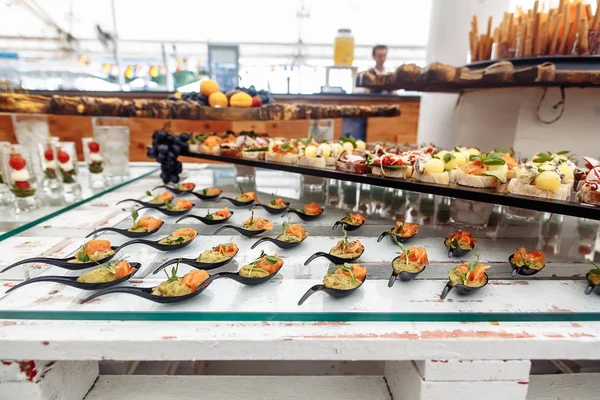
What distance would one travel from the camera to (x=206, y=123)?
2943 mm

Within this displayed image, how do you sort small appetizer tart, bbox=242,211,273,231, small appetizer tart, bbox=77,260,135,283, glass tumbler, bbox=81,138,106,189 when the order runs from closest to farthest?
small appetizer tart, bbox=77,260,135,283 → small appetizer tart, bbox=242,211,273,231 → glass tumbler, bbox=81,138,106,189

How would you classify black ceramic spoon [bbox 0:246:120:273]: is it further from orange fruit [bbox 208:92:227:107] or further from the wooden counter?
the wooden counter

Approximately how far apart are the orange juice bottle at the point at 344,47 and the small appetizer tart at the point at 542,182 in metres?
3.06

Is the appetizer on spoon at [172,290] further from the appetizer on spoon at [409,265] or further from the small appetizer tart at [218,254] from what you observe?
the appetizer on spoon at [409,265]

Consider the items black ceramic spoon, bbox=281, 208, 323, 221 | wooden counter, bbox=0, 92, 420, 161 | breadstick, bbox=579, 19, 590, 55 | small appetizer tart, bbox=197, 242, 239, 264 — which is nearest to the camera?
small appetizer tart, bbox=197, 242, 239, 264

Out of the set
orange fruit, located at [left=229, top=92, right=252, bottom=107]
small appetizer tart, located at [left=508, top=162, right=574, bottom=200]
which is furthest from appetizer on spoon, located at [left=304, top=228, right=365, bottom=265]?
orange fruit, located at [left=229, top=92, right=252, bottom=107]

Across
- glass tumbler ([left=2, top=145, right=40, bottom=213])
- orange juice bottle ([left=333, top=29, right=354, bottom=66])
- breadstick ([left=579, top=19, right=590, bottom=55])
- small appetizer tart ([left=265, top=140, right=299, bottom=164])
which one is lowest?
glass tumbler ([left=2, top=145, right=40, bottom=213])

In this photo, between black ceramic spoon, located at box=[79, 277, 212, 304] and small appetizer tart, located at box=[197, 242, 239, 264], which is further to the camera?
small appetizer tart, located at box=[197, 242, 239, 264]

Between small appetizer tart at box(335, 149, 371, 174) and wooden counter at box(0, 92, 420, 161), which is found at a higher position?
wooden counter at box(0, 92, 420, 161)

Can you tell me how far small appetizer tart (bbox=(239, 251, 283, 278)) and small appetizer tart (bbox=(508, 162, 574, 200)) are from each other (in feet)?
2.14

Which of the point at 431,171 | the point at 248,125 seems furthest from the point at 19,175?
the point at 248,125

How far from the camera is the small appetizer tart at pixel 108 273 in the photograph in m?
0.72

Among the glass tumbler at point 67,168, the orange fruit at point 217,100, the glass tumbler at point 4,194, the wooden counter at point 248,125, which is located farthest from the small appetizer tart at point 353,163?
the wooden counter at point 248,125

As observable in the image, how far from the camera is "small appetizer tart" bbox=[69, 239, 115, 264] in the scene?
799 mm
